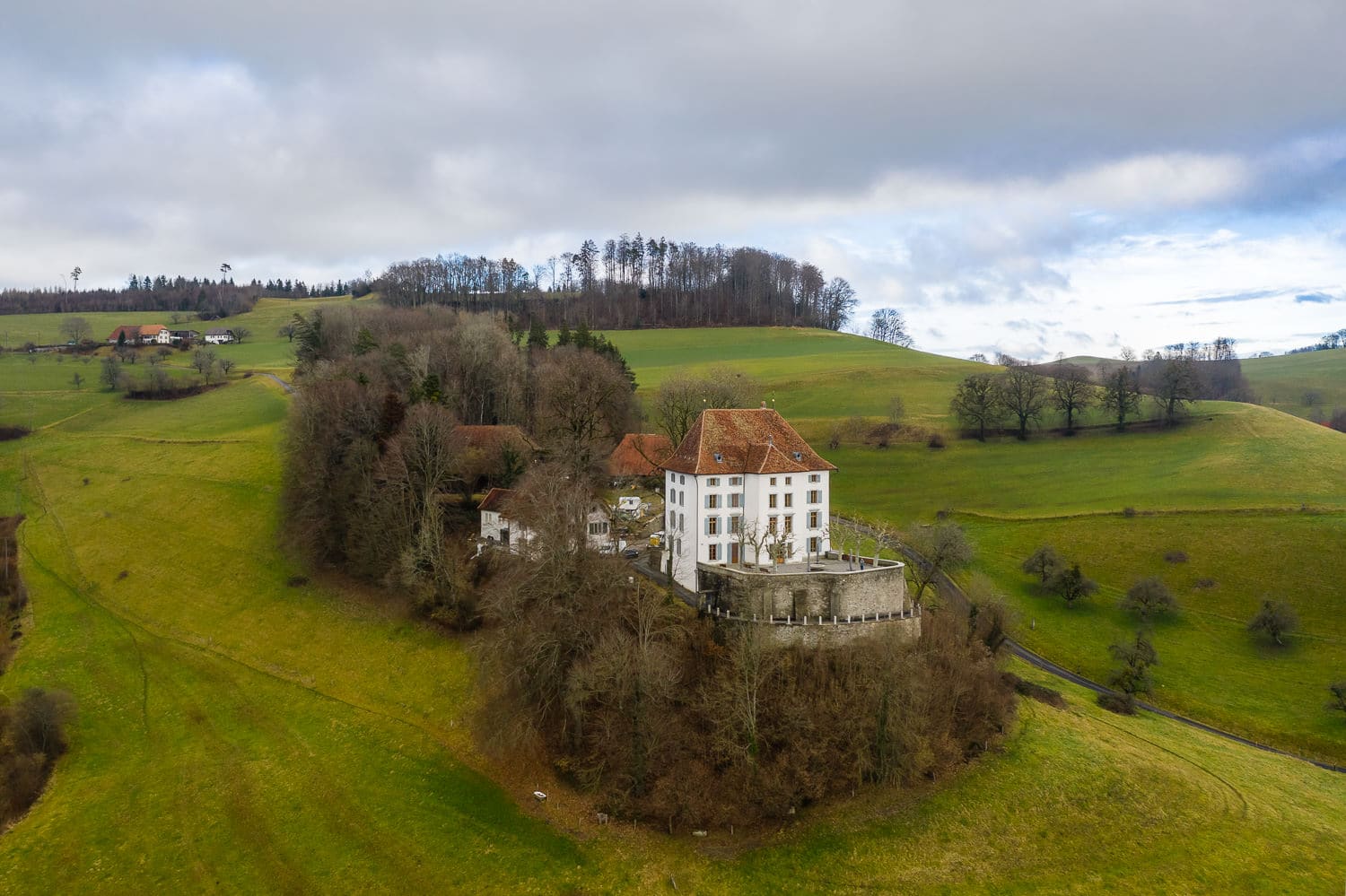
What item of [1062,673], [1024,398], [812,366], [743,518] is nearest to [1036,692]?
[1062,673]

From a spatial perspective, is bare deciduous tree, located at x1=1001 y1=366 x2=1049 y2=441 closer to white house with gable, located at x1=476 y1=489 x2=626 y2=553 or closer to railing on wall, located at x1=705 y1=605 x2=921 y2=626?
railing on wall, located at x1=705 y1=605 x2=921 y2=626

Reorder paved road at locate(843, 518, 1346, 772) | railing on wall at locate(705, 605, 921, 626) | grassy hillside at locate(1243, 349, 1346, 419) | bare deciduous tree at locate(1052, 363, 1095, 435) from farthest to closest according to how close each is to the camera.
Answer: grassy hillside at locate(1243, 349, 1346, 419) → bare deciduous tree at locate(1052, 363, 1095, 435) → paved road at locate(843, 518, 1346, 772) → railing on wall at locate(705, 605, 921, 626)

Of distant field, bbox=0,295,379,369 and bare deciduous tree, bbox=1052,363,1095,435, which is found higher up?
distant field, bbox=0,295,379,369

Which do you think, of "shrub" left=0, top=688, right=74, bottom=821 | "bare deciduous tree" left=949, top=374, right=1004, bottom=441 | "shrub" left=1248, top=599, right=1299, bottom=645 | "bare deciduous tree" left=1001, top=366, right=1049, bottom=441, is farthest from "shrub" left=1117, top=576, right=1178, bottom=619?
"shrub" left=0, top=688, right=74, bottom=821

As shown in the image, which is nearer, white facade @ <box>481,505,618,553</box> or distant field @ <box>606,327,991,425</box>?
white facade @ <box>481,505,618,553</box>

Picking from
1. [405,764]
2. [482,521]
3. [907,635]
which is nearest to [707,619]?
[907,635]

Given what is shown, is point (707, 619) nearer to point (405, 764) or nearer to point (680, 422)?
point (405, 764)
